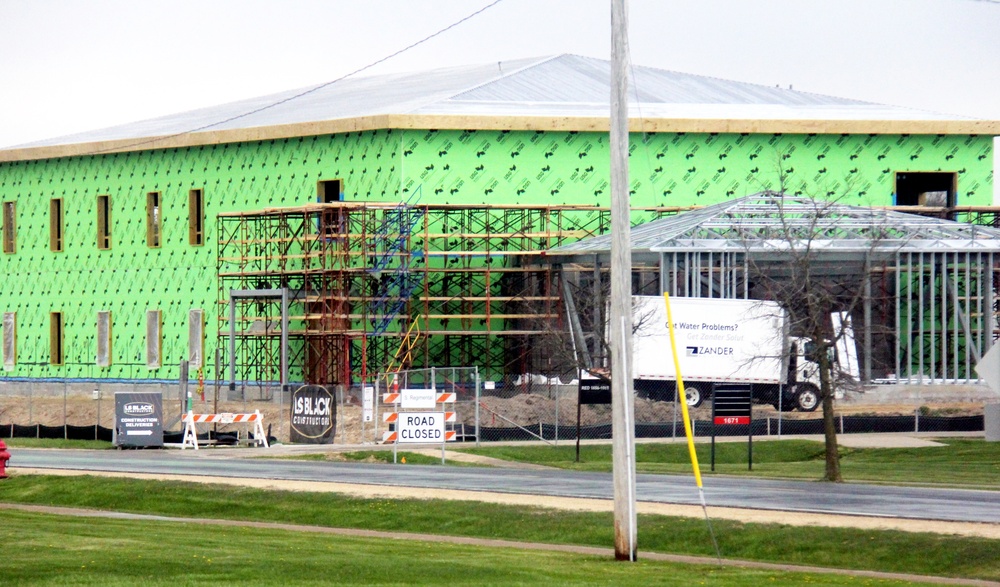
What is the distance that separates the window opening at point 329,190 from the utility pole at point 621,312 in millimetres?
42102

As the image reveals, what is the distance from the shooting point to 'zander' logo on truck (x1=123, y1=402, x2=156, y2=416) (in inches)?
1790

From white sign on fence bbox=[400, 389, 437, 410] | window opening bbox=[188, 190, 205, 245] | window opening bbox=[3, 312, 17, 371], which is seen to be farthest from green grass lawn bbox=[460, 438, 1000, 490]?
window opening bbox=[3, 312, 17, 371]

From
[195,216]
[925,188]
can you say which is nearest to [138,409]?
[195,216]

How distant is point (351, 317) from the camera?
57594 mm

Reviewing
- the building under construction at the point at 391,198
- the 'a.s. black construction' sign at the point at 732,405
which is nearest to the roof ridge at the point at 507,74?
the building under construction at the point at 391,198

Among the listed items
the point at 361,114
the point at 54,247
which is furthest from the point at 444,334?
the point at 54,247

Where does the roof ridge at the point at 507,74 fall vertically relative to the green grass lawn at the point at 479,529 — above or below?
above

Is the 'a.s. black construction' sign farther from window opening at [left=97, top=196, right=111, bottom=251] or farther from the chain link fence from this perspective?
window opening at [left=97, top=196, right=111, bottom=251]

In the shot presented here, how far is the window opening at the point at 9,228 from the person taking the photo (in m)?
78.4

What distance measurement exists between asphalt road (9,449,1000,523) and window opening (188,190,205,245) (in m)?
26.2

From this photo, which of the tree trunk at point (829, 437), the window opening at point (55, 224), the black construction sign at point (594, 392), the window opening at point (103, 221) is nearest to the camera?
the tree trunk at point (829, 437)

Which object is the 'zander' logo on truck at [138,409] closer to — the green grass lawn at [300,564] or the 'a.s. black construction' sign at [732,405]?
the 'a.s. black construction' sign at [732,405]

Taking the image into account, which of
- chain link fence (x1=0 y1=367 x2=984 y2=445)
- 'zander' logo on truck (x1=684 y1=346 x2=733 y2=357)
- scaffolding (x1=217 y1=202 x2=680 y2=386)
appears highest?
scaffolding (x1=217 y1=202 x2=680 y2=386)

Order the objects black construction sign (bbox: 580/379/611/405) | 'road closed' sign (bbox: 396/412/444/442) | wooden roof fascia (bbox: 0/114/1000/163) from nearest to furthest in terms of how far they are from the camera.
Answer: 'road closed' sign (bbox: 396/412/444/442), black construction sign (bbox: 580/379/611/405), wooden roof fascia (bbox: 0/114/1000/163)
